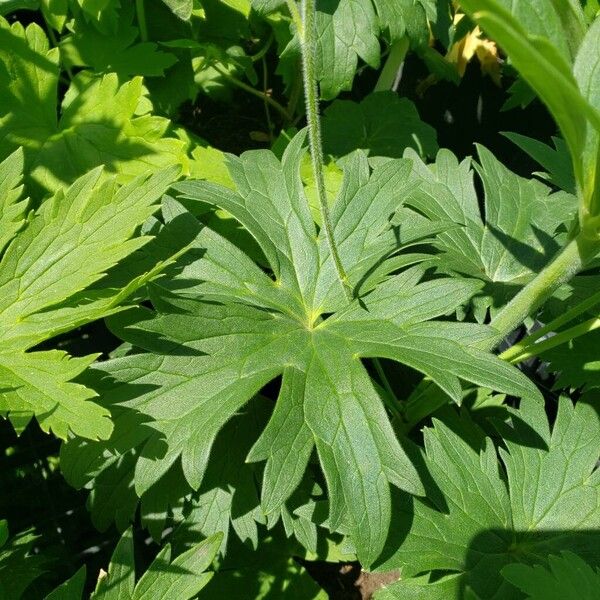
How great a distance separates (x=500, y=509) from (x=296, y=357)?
1.69ft

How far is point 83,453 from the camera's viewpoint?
4.48 feet

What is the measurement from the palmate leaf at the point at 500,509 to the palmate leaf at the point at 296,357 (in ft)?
0.52

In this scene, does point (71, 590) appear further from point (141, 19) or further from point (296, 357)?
point (141, 19)

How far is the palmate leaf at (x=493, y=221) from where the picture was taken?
5.29 feet

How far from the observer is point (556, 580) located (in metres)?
1.24

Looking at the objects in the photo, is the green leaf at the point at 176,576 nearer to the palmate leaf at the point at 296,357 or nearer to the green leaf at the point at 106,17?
the palmate leaf at the point at 296,357

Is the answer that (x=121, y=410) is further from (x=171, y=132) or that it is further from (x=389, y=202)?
(x=171, y=132)

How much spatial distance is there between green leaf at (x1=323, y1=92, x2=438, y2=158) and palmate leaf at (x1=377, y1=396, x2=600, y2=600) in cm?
97

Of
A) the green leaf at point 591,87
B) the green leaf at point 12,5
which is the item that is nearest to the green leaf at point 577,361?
the green leaf at point 591,87

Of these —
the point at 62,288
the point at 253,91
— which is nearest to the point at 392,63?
the point at 253,91

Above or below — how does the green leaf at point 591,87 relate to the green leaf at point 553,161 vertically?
above

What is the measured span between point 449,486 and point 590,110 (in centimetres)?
84

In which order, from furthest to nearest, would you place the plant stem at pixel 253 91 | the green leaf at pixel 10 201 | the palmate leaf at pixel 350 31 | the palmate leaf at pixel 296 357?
the plant stem at pixel 253 91, the palmate leaf at pixel 350 31, the green leaf at pixel 10 201, the palmate leaf at pixel 296 357

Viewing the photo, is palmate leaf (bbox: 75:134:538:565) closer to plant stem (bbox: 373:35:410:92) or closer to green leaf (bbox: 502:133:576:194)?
green leaf (bbox: 502:133:576:194)
